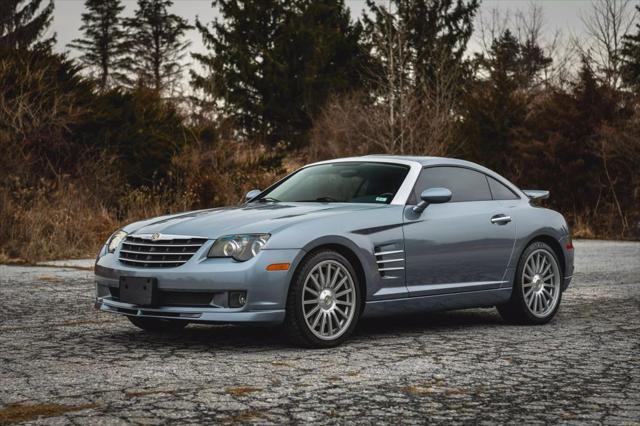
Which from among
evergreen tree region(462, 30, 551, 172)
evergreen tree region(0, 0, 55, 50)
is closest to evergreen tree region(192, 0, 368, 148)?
evergreen tree region(0, 0, 55, 50)

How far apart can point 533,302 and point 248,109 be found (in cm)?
3865

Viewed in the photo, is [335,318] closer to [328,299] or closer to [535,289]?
[328,299]

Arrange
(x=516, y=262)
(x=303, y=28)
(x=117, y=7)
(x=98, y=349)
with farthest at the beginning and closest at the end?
(x=117, y=7), (x=303, y=28), (x=516, y=262), (x=98, y=349)

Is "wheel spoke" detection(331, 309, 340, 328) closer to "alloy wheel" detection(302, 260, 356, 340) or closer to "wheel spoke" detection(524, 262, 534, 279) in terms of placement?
"alloy wheel" detection(302, 260, 356, 340)

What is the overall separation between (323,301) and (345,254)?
17.7 inches

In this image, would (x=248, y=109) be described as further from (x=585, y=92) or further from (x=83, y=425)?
(x=83, y=425)

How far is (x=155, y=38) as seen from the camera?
60.9 meters

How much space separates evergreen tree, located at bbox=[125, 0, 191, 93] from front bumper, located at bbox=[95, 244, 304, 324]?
54472mm

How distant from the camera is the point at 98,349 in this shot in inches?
277

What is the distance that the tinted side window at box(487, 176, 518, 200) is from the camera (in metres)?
8.90

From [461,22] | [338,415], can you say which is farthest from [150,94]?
[461,22]

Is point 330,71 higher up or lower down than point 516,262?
higher up

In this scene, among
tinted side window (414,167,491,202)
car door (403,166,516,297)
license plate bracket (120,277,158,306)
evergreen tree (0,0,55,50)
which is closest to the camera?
license plate bracket (120,277,158,306)

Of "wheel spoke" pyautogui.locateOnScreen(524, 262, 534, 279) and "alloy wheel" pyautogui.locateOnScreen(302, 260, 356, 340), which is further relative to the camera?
"wheel spoke" pyautogui.locateOnScreen(524, 262, 534, 279)
